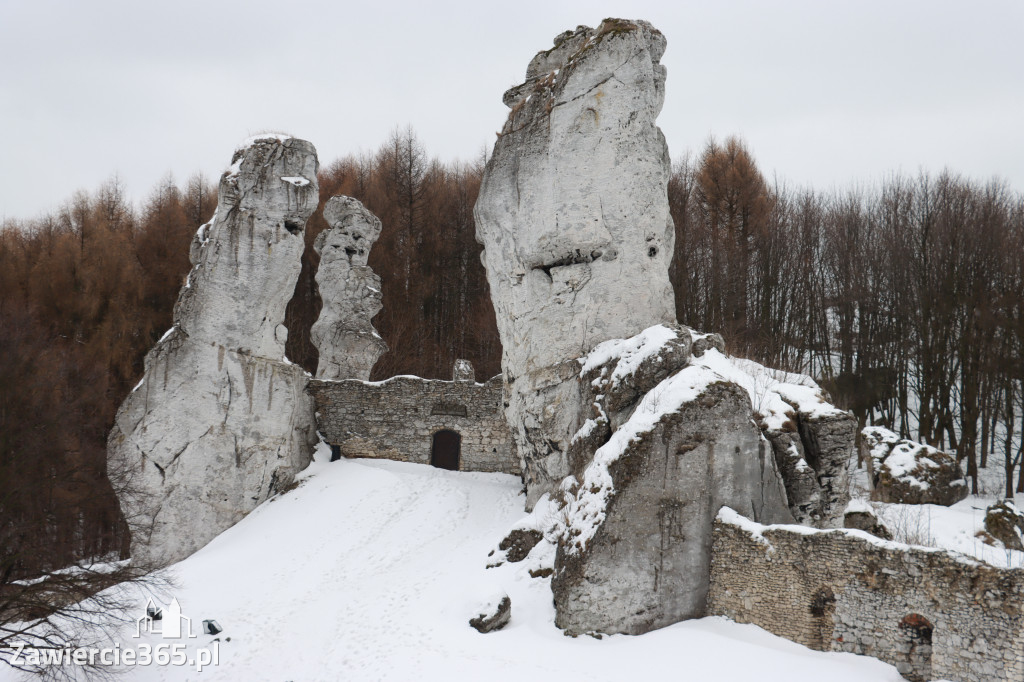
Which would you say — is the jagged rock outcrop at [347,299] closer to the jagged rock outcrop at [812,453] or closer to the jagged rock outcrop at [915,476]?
the jagged rock outcrop at [812,453]

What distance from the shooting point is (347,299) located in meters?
19.2

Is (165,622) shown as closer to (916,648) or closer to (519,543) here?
(519,543)

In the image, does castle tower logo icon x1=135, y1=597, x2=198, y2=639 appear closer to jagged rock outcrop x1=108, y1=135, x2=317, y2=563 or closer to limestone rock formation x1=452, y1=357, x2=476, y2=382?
jagged rock outcrop x1=108, y1=135, x2=317, y2=563

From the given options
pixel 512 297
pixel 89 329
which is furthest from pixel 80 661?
pixel 89 329

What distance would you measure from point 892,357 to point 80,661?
20.9 meters

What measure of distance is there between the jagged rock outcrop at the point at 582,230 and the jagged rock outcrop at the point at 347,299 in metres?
7.08

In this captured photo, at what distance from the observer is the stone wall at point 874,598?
6207 mm

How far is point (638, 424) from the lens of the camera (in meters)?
9.04

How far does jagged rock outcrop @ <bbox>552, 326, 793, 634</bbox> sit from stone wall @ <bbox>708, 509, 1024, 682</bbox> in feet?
1.22

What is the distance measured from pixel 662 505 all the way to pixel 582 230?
5.81 metres

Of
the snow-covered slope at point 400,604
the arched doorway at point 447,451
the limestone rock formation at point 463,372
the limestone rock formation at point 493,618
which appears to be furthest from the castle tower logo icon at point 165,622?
the arched doorway at point 447,451

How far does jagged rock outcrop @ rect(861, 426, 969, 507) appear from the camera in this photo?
15.7 meters

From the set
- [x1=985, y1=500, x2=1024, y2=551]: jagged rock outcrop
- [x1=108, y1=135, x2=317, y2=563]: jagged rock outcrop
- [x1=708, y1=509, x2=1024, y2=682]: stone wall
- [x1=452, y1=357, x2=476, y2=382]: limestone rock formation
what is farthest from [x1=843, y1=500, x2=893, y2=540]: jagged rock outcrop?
[x1=108, y1=135, x2=317, y2=563]: jagged rock outcrop

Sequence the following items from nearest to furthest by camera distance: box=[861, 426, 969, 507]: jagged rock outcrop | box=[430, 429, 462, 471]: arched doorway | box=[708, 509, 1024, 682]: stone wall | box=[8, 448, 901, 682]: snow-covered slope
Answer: box=[708, 509, 1024, 682]: stone wall → box=[8, 448, 901, 682]: snow-covered slope → box=[861, 426, 969, 507]: jagged rock outcrop → box=[430, 429, 462, 471]: arched doorway
